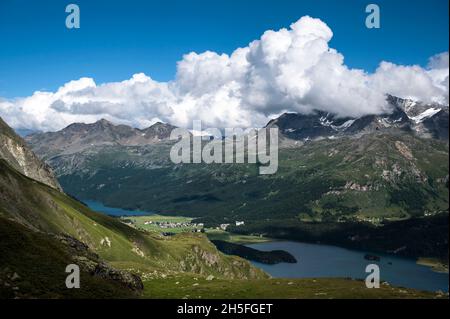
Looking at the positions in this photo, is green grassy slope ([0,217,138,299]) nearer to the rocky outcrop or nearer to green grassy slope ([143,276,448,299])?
the rocky outcrop

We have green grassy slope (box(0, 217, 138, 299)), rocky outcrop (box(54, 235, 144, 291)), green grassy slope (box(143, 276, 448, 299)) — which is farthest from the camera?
rocky outcrop (box(54, 235, 144, 291))

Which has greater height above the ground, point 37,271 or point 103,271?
point 37,271

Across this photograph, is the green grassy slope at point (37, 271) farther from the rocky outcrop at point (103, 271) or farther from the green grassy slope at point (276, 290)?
the green grassy slope at point (276, 290)

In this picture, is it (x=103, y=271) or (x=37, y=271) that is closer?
(x=37, y=271)

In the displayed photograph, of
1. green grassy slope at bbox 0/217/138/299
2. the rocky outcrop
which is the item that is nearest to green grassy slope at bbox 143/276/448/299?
the rocky outcrop

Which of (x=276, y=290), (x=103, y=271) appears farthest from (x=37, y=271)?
(x=276, y=290)

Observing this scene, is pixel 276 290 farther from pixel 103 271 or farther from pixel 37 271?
pixel 37 271

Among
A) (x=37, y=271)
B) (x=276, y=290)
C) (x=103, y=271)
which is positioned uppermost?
(x=37, y=271)
